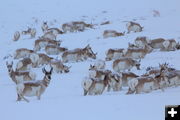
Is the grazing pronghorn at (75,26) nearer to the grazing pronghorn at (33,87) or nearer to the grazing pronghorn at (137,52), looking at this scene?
the grazing pronghorn at (137,52)

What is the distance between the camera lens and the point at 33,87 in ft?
13.0

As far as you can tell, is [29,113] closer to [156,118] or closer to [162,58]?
[156,118]

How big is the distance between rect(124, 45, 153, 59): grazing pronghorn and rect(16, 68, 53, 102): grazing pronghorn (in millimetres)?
805

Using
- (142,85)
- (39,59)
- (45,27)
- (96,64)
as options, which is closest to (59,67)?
(39,59)

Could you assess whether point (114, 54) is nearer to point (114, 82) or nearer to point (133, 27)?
point (133, 27)

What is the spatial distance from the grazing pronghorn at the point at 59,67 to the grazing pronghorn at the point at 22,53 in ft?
0.73

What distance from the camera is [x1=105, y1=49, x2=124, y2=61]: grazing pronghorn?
14.9ft

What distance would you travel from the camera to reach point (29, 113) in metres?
3.78

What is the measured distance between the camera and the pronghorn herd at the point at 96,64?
4.04m

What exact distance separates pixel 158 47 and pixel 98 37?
2.00 ft

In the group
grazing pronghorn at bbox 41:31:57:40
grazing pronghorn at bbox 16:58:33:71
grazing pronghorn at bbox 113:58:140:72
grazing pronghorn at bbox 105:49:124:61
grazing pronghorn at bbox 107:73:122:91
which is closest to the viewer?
grazing pronghorn at bbox 107:73:122:91

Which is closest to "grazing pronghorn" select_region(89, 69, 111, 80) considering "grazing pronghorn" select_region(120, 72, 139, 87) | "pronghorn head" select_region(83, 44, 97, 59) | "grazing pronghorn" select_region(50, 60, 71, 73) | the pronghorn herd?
the pronghorn herd

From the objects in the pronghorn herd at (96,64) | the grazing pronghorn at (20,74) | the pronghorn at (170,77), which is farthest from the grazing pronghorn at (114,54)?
the grazing pronghorn at (20,74)

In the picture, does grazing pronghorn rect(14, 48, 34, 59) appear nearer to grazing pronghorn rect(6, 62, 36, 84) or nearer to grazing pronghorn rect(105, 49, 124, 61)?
grazing pronghorn rect(6, 62, 36, 84)
